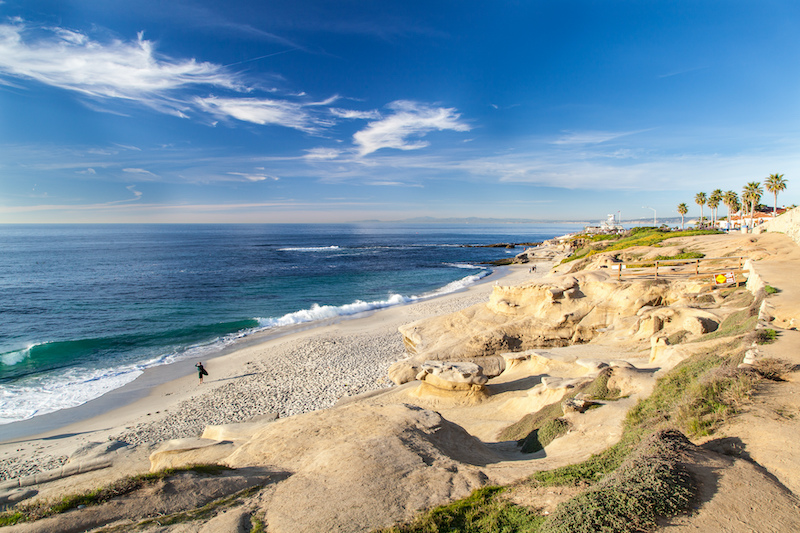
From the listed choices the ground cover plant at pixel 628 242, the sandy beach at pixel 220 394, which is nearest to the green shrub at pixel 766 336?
the sandy beach at pixel 220 394

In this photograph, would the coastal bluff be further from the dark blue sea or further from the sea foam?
the dark blue sea

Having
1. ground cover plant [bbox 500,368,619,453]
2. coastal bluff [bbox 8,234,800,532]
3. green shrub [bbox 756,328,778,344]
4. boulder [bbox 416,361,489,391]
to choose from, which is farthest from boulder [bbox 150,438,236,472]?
green shrub [bbox 756,328,778,344]

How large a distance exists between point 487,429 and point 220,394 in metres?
14.5

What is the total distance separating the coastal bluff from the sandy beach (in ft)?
13.5

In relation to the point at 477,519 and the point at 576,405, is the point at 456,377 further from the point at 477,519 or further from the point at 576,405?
the point at 477,519

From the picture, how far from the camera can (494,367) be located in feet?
61.9

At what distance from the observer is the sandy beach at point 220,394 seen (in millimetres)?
15484

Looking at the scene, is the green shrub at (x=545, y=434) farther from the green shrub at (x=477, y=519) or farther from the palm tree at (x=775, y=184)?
the palm tree at (x=775, y=184)

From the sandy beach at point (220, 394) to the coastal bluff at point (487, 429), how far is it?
13.5 ft

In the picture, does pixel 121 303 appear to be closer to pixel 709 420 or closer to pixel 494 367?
Result: pixel 494 367

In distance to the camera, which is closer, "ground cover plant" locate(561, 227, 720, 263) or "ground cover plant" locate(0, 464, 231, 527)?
"ground cover plant" locate(0, 464, 231, 527)

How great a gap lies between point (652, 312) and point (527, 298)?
22.0 ft

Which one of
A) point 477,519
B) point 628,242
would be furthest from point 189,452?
point 628,242

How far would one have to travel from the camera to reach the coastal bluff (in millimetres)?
6016
